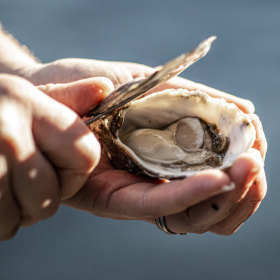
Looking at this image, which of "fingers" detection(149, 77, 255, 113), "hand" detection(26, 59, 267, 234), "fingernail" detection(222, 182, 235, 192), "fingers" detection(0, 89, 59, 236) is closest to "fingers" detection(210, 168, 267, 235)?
"hand" detection(26, 59, 267, 234)

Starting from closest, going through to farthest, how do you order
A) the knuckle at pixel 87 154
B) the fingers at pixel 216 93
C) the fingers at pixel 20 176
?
the fingers at pixel 20 176
the knuckle at pixel 87 154
the fingers at pixel 216 93

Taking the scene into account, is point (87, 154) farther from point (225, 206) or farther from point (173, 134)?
point (173, 134)

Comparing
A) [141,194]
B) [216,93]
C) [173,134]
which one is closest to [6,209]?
[141,194]

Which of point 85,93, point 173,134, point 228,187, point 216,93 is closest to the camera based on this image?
point 228,187

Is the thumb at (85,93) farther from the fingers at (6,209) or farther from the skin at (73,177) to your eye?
the fingers at (6,209)

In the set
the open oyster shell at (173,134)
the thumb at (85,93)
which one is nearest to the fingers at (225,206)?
the open oyster shell at (173,134)

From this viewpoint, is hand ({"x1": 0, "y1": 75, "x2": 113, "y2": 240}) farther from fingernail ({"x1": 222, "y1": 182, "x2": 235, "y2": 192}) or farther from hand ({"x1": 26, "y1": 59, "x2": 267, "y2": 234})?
fingernail ({"x1": 222, "y1": 182, "x2": 235, "y2": 192})

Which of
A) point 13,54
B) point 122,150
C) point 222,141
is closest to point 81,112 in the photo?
point 122,150
